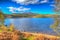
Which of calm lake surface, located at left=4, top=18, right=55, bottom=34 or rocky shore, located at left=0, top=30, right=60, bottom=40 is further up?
calm lake surface, located at left=4, top=18, right=55, bottom=34

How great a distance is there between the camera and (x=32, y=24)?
1.72 meters

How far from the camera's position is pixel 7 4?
5.73ft

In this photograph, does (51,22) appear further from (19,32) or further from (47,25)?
(19,32)

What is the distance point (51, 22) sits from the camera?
169 centimetres

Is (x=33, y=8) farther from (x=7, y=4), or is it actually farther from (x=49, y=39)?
(x=49, y=39)

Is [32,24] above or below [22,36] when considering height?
above

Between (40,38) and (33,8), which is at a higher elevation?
(33,8)

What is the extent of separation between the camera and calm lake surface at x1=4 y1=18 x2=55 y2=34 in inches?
66.8

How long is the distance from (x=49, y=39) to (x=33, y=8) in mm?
466

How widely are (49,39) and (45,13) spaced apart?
351 millimetres

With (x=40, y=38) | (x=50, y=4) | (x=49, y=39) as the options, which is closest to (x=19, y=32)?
(x=40, y=38)

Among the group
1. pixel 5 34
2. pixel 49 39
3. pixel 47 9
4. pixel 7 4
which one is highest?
pixel 7 4

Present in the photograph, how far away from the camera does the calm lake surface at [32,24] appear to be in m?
1.70

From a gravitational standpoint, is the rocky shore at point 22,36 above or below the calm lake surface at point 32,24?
below
